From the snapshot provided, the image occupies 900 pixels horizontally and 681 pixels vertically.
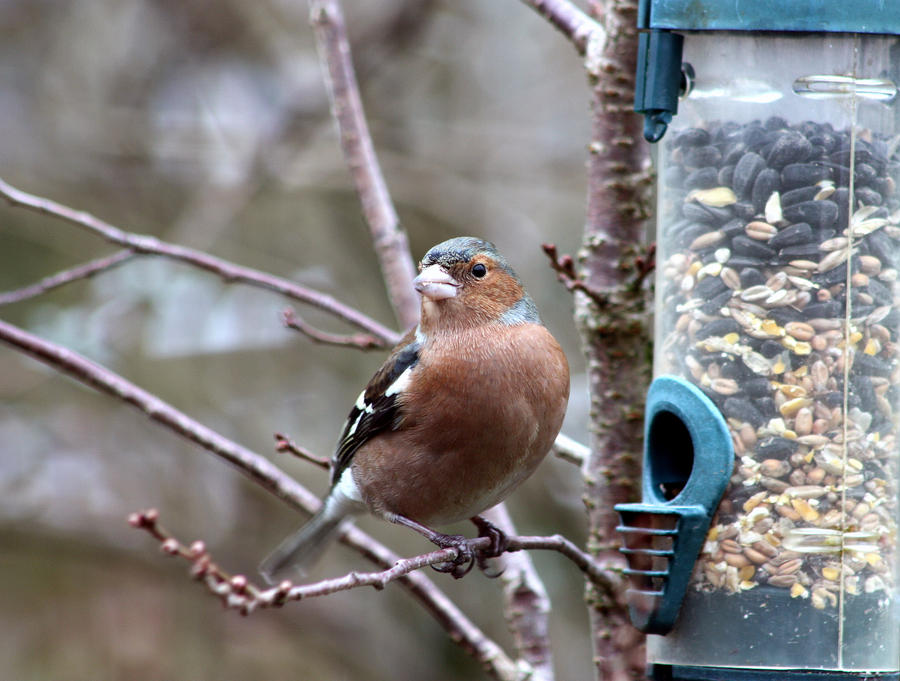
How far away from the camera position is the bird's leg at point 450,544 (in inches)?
142

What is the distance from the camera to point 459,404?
3756mm

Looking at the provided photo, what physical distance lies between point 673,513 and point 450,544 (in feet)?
2.89

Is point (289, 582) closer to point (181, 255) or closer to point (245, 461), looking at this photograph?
point (245, 461)

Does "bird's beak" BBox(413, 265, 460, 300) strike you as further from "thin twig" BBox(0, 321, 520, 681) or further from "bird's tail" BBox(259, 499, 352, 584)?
"bird's tail" BBox(259, 499, 352, 584)

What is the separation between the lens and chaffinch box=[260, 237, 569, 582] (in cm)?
373

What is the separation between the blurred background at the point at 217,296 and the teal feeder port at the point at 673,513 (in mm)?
4079

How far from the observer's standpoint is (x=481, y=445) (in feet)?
12.2

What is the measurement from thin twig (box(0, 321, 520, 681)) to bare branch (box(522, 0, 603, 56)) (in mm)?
1860

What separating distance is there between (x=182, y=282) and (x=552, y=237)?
2.74 m

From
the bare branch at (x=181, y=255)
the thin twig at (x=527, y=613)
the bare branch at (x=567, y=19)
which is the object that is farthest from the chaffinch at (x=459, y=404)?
the bare branch at (x=567, y=19)

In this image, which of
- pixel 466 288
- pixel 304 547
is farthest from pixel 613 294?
pixel 304 547

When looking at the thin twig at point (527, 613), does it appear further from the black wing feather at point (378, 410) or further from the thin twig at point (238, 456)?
the black wing feather at point (378, 410)

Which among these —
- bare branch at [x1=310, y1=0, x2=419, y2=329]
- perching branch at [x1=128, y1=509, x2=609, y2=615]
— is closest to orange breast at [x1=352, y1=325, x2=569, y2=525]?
perching branch at [x1=128, y1=509, x2=609, y2=615]

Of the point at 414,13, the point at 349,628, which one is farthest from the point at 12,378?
the point at 414,13
